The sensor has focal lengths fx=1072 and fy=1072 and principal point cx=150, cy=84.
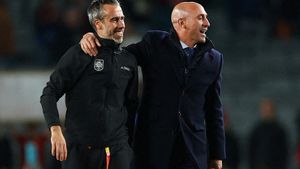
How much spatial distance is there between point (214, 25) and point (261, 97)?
1546mm

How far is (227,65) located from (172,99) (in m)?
9.47

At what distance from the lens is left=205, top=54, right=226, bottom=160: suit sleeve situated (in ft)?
24.9

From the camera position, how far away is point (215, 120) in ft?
25.0

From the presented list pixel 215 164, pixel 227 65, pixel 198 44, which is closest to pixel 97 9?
pixel 198 44

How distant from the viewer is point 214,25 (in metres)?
17.5

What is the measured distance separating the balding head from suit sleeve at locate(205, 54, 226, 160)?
1.03 ft

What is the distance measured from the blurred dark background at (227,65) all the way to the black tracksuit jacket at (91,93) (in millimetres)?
7146

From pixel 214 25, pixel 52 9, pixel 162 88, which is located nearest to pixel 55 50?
pixel 52 9

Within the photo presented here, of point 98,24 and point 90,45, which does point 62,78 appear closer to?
point 90,45

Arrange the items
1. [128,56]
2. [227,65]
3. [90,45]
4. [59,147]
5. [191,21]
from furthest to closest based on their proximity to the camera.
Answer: [227,65], [191,21], [128,56], [90,45], [59,147]

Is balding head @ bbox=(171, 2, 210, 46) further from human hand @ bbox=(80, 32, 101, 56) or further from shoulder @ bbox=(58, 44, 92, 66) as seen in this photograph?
shoulder @ bbox=(58, 44, 92, 66)

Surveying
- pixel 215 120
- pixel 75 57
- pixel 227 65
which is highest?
pixel 227 65

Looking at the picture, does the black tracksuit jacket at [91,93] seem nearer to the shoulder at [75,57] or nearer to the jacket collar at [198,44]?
the shoulder at [75,57]

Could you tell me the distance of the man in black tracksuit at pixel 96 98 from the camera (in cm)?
714
